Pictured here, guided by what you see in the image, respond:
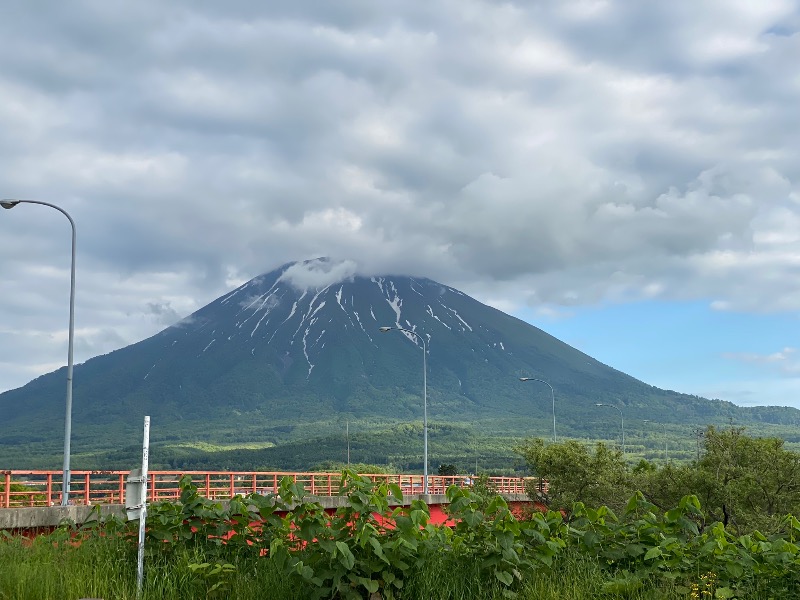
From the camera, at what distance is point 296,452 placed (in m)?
183

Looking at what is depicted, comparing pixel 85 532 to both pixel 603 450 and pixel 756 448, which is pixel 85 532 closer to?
pixel 756 448

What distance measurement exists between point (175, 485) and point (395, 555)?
3618cm

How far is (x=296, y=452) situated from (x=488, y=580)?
175 meters

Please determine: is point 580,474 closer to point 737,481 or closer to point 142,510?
point 737,481

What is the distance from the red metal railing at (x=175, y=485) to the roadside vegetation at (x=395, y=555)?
1065 millimetres

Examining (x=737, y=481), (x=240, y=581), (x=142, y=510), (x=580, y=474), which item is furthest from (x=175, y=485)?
(x=240, y=581)

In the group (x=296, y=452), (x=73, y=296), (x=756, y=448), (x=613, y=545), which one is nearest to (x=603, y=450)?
(x=756, y=448)

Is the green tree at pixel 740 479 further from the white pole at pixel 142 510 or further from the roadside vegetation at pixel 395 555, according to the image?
the white pole at pixel 142 510

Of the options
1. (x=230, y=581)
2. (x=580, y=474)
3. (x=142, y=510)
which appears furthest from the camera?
(x=580, y=474)

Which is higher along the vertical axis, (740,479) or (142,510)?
(142,510)

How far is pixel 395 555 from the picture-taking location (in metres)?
10.9

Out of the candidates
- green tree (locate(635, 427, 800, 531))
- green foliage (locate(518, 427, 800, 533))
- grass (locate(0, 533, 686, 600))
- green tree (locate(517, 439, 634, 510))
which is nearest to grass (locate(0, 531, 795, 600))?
grass (locate(0, 533, 686, 600))

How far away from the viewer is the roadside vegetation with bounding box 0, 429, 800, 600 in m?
10.8

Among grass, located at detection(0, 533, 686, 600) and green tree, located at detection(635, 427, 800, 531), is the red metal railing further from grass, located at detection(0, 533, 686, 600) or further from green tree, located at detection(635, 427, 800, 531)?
green tree, located at detection(635, 427, 800, 531)
